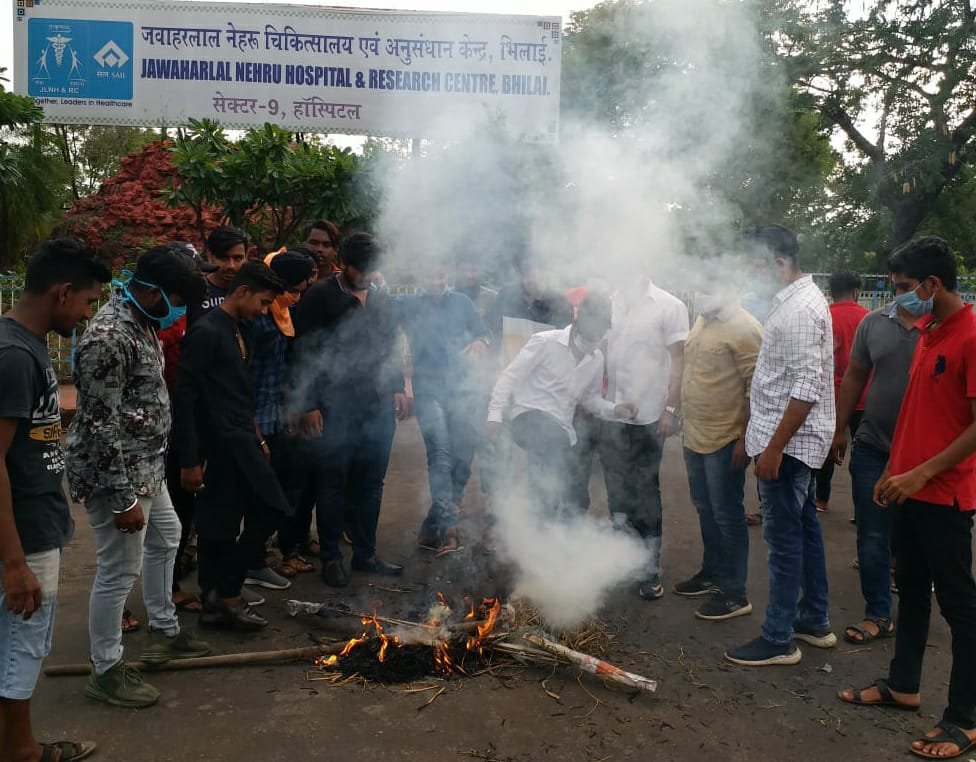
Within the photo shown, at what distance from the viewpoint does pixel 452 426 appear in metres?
5.51

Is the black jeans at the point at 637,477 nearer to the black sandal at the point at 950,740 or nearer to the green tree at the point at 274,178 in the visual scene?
the black sandal at the point at 950,740

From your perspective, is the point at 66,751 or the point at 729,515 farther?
the point at 729,515

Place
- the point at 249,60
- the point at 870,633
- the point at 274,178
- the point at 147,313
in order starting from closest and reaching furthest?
1. the point at 147,313
2. the point at 870,633
3. the point at 274,178
4. the point at 249,60

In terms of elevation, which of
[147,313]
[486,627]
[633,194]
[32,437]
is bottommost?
[486,627]

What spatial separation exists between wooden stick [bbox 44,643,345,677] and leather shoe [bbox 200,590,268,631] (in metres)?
0.28

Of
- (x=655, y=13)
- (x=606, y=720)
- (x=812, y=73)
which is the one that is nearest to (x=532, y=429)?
(x=606, y=720)

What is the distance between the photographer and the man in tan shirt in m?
4.25

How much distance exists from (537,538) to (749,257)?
1.98 meters

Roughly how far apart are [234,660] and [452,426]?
235 cm

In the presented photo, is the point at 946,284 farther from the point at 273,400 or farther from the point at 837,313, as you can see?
the point at 273,400

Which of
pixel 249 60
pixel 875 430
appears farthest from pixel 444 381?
pixel 249 60

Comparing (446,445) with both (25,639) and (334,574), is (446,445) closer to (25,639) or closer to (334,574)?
(334,574)

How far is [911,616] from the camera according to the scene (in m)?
3.26

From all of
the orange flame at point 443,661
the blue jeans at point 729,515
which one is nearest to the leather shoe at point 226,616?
the orange flame at point 443,661
